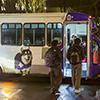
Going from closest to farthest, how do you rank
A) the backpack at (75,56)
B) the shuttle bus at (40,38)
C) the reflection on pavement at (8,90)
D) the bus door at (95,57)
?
1. the reflection on pavement at (8,90)
2. the backpack at (75,56)
3. the bus door at (95,57)
4. the shuttle bus at (40,38)

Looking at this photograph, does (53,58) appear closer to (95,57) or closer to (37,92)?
(37,92)

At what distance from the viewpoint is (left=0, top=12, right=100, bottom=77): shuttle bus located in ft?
59.9

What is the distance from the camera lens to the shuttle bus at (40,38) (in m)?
18.3

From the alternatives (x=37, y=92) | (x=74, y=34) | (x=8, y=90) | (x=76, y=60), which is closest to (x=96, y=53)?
(x=74, y=34)

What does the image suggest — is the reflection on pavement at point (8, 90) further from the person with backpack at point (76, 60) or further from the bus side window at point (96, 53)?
the bus side window at point (96, 53)

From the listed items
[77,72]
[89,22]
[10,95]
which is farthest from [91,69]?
[10,95]

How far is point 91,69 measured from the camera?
59.6 feet

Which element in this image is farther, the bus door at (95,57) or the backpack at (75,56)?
the bus door at (95,57)

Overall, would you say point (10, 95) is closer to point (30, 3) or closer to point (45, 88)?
point (45, 88)

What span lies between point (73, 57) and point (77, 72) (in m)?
0.56

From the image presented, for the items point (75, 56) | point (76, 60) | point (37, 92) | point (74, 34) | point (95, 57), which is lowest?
point (37, 92)

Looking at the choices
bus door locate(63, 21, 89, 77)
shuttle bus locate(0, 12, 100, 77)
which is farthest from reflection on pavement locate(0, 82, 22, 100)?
bus door locate(63, 21, 89, 77)

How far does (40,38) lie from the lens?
18.9 metres

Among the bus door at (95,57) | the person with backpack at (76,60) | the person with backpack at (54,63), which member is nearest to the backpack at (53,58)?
the person with backpack at (54,63)
